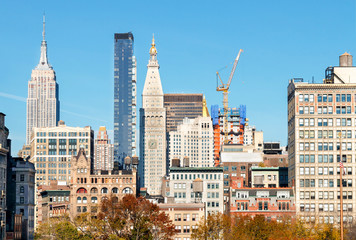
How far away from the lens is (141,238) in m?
A: 193

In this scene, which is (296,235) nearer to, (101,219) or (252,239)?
(252,239)

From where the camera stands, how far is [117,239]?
190625 millimetres

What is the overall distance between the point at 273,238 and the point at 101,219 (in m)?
38.4

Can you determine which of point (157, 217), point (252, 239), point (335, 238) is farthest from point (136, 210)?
point (335, 238)

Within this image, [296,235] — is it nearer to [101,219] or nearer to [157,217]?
[157,217]

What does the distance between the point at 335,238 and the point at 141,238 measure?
42251 mm

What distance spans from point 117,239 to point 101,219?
9513mm

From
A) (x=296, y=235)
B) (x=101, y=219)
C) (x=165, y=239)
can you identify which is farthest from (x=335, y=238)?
(x=101, y=219)

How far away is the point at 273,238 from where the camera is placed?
19150 cm

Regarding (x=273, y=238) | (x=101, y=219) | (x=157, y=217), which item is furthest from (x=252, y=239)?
(x=101, y=219)

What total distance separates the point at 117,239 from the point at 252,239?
1219 inches

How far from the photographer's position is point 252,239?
199375mm

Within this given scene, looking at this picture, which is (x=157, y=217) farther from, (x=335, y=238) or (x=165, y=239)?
(x=335, y=238)

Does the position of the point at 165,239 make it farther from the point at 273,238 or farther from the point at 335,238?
the point at 335,238
